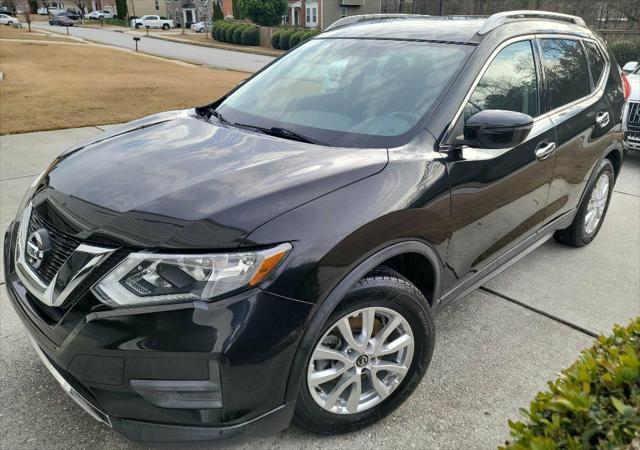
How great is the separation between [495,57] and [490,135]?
2.10 ft

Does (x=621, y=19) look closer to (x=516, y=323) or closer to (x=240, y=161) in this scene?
(x=516, y=323)

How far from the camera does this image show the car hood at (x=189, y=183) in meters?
1.84

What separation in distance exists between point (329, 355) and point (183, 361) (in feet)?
1.98

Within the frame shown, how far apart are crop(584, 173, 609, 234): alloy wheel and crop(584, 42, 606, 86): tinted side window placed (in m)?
0.81

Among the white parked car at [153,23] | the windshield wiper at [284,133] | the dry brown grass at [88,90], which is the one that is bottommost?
the white parked car at [153,23]

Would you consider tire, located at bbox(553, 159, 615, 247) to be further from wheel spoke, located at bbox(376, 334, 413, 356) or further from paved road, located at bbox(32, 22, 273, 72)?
paved road, located at bbox(32, 22, 273, 72)

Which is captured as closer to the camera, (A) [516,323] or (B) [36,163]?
(A) [516,323]

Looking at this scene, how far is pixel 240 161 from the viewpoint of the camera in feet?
7.48

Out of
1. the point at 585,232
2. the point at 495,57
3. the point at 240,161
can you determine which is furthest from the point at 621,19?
the point at 240,161

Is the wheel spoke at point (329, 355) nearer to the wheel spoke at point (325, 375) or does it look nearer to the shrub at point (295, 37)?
the wheel spoke at point (325, 375)

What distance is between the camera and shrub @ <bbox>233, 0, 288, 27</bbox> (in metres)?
45.1

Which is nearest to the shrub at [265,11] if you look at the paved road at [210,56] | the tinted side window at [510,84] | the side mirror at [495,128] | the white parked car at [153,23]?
the paved road at [210,56]

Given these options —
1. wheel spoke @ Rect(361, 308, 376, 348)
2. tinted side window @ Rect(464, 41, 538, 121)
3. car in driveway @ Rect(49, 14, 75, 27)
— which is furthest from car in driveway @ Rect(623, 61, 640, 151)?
car in driveway @ Rect(49, 14, 75, 27)

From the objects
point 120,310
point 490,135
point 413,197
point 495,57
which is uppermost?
point 495,57
